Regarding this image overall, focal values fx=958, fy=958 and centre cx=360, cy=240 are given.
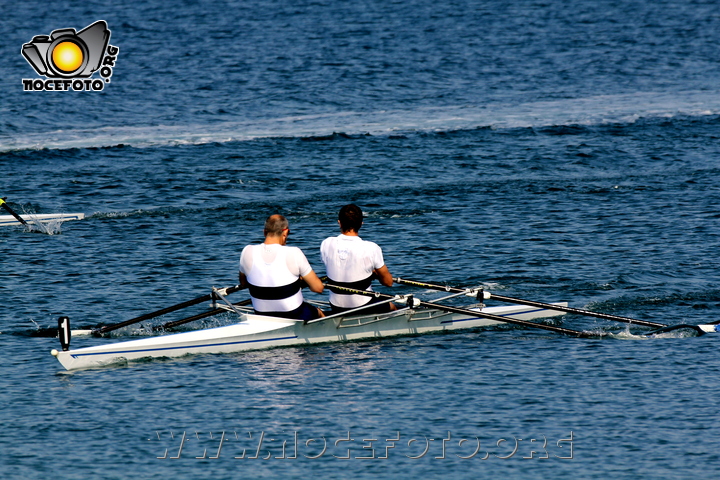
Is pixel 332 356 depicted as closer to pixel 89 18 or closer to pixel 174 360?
pixel 174 360

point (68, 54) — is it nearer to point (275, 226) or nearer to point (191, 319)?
point (191, 319)

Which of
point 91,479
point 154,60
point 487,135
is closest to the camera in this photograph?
point 91,479

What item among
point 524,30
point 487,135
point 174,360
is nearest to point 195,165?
point 487,135

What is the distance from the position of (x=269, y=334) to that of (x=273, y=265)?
119cm

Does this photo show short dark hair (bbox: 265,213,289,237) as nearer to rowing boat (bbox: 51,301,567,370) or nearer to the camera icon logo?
rowing boat (bbox: 51,301,567,370)

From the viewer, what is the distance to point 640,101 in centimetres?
3994

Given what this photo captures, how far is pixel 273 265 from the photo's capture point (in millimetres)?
13117

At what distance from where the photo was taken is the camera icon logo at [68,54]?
3859cm

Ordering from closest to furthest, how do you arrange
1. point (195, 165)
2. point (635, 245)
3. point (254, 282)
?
point (254, 282) < point (635, 245) < point (195, 165)

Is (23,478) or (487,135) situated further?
(487,135)

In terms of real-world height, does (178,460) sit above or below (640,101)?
below

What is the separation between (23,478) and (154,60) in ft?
133

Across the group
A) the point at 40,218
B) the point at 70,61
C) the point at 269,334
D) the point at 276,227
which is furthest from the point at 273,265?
the point at 70,61

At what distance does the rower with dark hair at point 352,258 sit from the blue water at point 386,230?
3.29 ft
